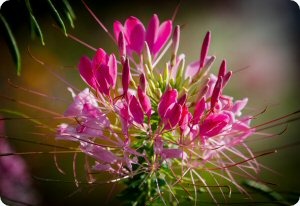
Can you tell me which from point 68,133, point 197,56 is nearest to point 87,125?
point 68,133

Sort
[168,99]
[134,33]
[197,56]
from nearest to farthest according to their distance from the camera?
[168,99] < [134,33] < [197,56]

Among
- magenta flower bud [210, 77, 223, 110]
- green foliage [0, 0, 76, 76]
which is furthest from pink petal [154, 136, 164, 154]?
green foliage [0, 0, 76, 76]

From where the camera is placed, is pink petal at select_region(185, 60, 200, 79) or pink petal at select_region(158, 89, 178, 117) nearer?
pink petal at select_region(158, 89, 178, 117)

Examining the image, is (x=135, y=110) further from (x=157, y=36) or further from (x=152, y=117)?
(x=157, y=36)

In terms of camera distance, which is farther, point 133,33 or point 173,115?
point 133,33

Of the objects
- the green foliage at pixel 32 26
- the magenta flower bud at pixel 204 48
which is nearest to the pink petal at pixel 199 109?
the magenta flower bud at pixel 204 48

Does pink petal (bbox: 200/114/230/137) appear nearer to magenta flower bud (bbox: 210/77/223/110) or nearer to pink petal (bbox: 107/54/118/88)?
magenta flower bud (bbox: 210/77/223/110)
